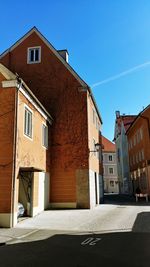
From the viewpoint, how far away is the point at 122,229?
36.7 ft

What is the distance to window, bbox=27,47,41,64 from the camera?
23.1 metres

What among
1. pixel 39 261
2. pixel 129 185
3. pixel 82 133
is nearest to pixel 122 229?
pixel 39 261

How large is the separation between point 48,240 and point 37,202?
7.59 meters

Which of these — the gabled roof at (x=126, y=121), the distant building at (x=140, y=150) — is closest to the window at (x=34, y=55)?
the distant building at (x=140, y=150)

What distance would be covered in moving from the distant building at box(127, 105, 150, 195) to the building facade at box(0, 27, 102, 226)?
1234cm

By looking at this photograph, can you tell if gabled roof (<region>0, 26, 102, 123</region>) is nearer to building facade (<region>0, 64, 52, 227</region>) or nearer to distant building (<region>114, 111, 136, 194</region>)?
building facade (<region>0, 64, 52, 227</region>)

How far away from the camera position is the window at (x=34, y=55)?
23070 millimetres

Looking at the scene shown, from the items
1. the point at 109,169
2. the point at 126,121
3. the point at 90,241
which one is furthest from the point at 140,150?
the point at 90,241

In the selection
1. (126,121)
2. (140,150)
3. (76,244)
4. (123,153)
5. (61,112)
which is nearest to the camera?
(76,244)

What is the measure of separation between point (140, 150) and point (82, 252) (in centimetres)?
3131

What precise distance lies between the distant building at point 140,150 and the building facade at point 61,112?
40.5 feet

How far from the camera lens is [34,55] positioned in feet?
76.3

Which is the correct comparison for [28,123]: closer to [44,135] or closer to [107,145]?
[44,135]

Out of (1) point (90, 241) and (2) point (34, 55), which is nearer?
(1) point (90, 241)
